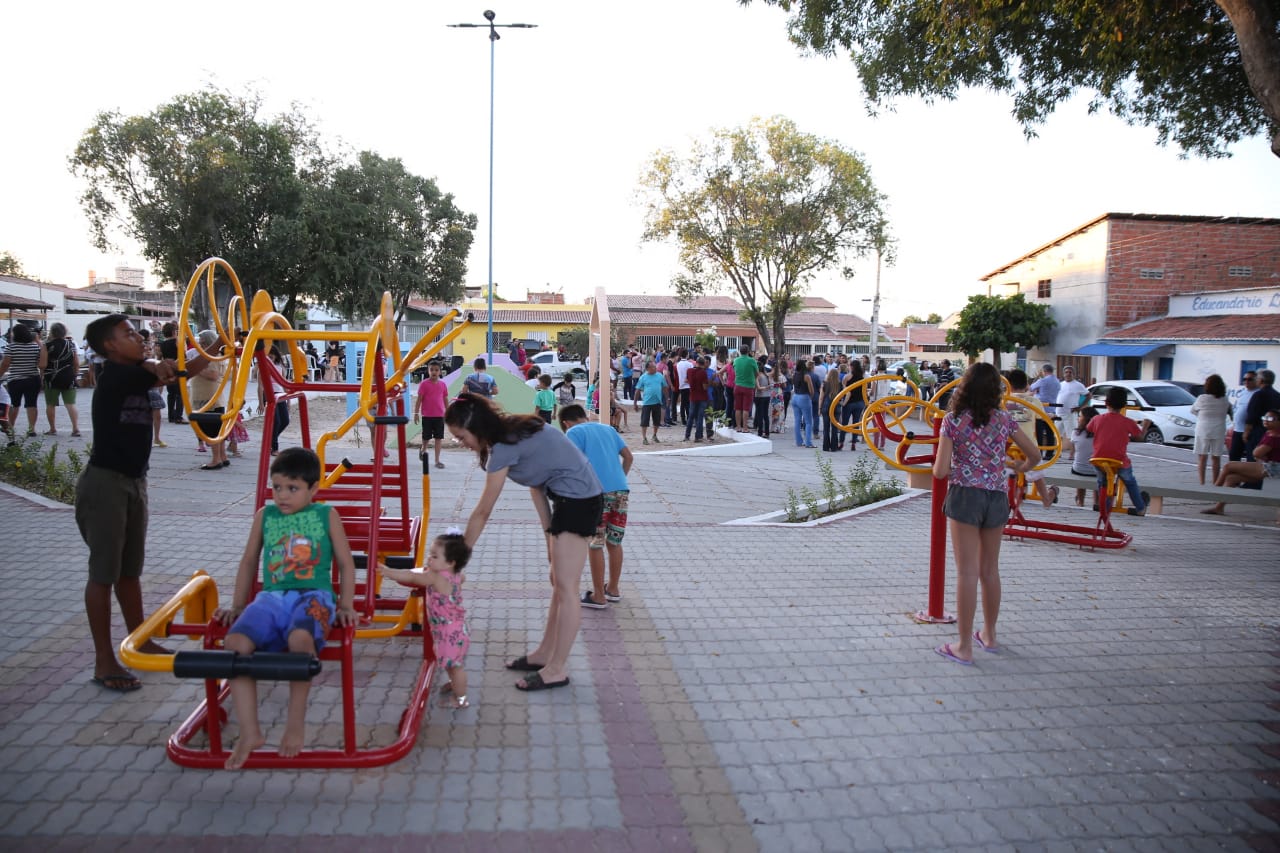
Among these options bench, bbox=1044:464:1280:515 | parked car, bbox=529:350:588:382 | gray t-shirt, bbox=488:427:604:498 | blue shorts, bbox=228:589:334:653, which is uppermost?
parked car, bbox=529:350:588:382

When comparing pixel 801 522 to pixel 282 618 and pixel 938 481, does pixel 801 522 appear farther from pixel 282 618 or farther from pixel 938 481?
pixel 282 618

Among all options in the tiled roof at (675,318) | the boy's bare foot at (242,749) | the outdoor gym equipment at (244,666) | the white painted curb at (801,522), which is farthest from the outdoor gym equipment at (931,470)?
the tiled roof at (675,318)

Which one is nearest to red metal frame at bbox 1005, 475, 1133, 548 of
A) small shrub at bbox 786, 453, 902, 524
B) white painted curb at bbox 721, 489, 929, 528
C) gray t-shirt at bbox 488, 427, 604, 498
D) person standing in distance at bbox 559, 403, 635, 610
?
white painted curb at bbox 721, 489, 929, 528

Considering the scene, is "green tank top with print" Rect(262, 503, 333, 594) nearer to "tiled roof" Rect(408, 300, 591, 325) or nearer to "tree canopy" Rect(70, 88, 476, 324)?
"tree canopy" Rect(70, 88, 476, 324)

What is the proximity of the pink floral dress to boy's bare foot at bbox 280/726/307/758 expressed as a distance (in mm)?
798

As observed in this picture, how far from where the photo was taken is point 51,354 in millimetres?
11336

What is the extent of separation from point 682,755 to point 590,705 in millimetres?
652

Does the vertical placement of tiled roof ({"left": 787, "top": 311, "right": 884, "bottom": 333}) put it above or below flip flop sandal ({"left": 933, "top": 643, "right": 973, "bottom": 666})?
above

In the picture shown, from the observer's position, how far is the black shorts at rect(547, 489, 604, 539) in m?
4.25

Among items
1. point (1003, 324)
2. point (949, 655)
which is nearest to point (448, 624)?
point (949, 655)

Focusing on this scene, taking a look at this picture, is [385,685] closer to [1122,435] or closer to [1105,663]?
[1105,663]

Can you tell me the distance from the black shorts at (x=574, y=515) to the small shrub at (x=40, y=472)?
20.9 feet

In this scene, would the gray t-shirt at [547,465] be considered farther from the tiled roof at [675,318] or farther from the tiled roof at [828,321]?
the tiled roof at [828,321]

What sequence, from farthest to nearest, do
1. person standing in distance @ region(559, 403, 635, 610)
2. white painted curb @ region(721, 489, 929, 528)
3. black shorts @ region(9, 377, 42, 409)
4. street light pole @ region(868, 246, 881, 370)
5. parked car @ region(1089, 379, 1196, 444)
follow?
street light pole @ region(868, 246, 881, 370) → parked car @ region(1089, 379, 1196, 444) → black shorts @ region(9, 377, 42, 409) → white painted curb @ region(721, 489, 929, 528) → person standing in distance @ region(559, 403, 635, 610)
